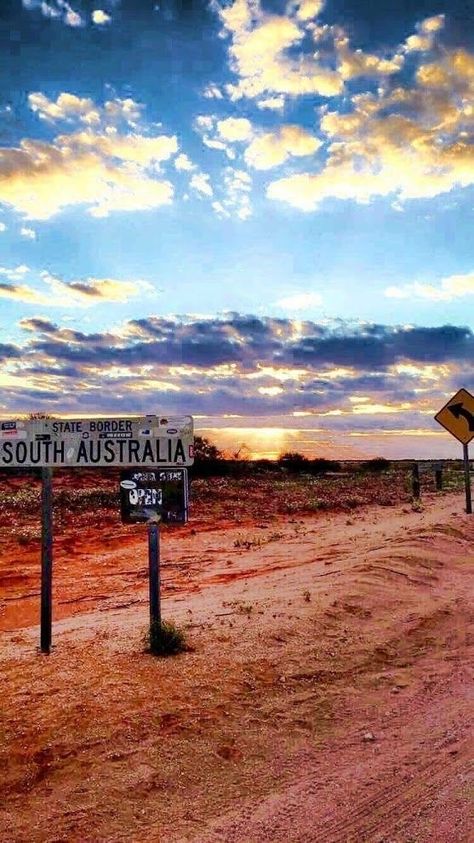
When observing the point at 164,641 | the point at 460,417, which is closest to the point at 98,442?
the point at 164,641

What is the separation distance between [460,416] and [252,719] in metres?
14.9

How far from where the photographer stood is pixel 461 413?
1833 centimetres

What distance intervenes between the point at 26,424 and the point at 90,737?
3.28 m

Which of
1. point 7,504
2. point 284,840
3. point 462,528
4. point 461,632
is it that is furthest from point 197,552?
point 284,840

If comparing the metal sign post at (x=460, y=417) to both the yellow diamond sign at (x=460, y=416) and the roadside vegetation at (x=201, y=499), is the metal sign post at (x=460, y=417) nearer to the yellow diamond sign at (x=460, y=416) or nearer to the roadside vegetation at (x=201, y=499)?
the yellow diamond sign at (x=460, y=416)

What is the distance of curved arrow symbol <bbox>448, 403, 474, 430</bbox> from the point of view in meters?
18.2

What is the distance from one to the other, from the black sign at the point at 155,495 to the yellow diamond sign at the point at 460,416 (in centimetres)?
1373

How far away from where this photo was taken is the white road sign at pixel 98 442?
21.0ft

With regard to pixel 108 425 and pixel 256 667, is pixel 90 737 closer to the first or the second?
pixel 256 667

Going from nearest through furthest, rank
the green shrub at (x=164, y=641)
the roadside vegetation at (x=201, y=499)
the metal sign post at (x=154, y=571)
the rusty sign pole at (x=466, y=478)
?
1. the green shrub at (x=164, y=641)
2. the metal sign post at (x=154, y=571)
3. the rusty sign pole at (x=466, y=478)
4. the roadside vegetation at (x=201, y=499)

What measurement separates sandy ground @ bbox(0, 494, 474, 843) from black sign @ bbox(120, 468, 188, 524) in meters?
1.41

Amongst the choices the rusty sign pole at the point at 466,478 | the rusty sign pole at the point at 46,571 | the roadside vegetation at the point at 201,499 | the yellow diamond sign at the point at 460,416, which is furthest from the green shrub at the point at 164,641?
the yellow diamond sign at the point at 460,416

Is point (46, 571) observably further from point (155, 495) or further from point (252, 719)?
point (252, 719)

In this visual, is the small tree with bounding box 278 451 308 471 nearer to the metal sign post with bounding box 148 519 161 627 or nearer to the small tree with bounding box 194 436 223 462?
the small tree with bounding box 194 436 223 462
